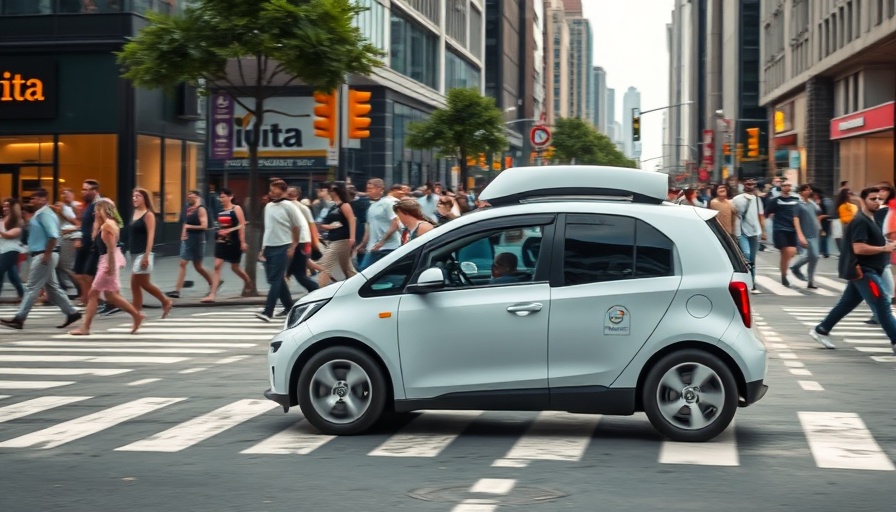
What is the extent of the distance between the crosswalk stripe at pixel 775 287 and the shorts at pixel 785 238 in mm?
758

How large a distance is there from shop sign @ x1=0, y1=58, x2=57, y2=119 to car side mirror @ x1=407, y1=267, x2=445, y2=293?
2699 centimetres

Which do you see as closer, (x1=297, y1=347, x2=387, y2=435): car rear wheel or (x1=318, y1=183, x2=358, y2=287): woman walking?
(x1=297, y1=347, x2=387, y2=435): car rear wheel

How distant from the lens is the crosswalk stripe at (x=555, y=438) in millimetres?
7945

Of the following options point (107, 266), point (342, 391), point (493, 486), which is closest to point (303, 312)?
point (342, 391)

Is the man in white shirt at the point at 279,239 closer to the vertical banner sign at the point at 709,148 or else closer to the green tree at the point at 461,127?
the green tree at the point at 461,127

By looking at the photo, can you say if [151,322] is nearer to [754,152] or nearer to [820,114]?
[820,114]

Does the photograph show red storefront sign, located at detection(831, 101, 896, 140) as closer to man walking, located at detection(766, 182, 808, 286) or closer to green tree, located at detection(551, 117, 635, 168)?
man walking, located at detection(766, 182, 808, 286)

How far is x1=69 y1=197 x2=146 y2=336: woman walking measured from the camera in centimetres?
1569

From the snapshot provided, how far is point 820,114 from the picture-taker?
60.1m

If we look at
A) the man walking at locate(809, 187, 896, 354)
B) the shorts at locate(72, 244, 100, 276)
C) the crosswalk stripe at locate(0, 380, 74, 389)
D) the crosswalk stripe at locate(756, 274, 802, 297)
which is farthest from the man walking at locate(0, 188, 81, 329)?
the crosswalk stripe at locate(756, 274, 802, 297)

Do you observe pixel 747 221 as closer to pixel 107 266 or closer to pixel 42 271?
pixel 107 266

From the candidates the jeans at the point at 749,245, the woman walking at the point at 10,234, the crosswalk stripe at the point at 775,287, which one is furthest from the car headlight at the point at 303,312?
the crosswalk stripe at the point at 775,287

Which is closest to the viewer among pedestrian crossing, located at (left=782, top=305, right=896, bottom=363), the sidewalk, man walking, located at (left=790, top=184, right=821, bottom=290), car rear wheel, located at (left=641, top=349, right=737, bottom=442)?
car rear wheel, located at (left=641, top=349, right=737, bottom=442)

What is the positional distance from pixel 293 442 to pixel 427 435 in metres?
0.87
